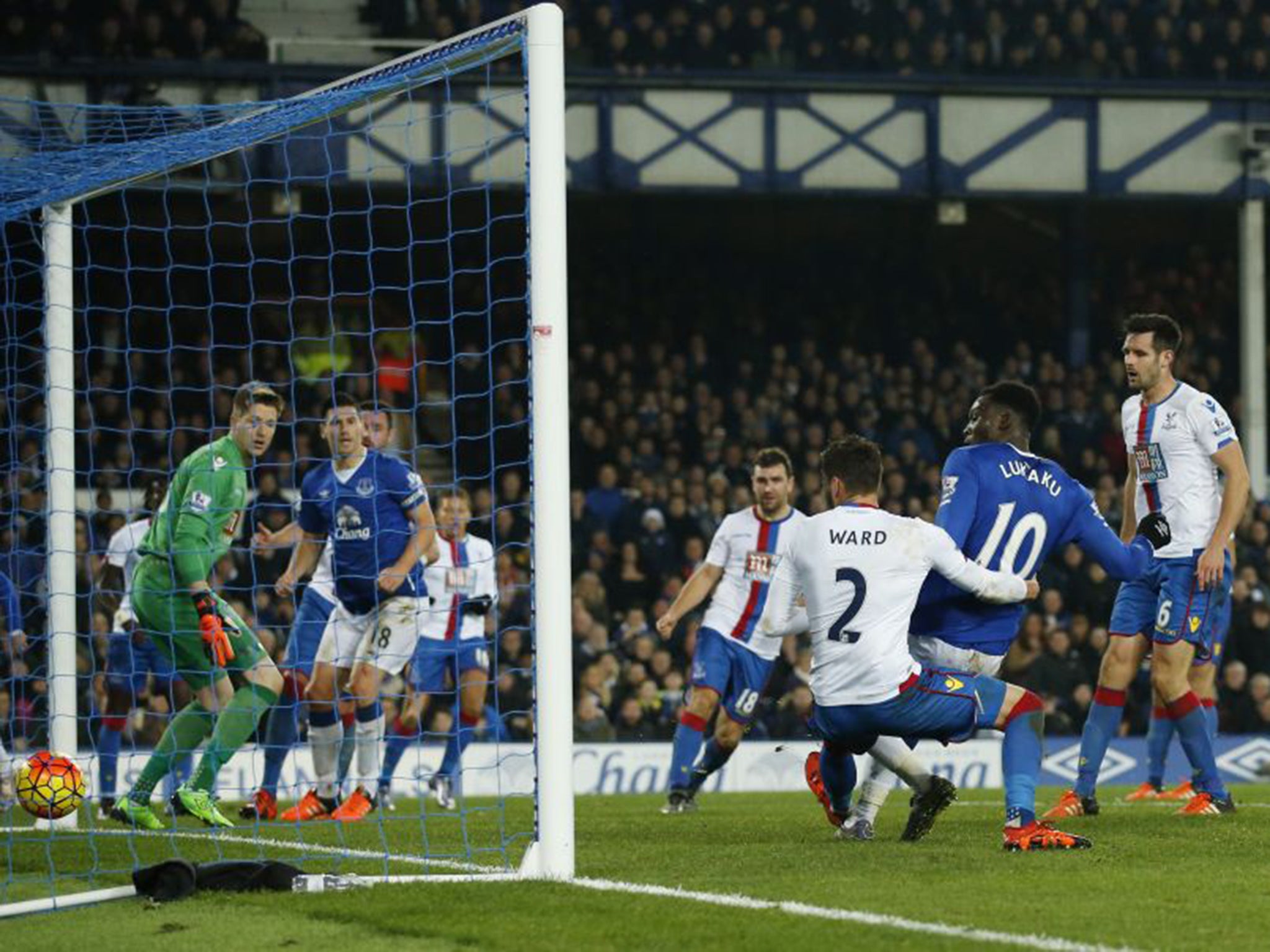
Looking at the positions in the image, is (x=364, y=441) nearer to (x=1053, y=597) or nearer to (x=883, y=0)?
(x=1053, y=597)

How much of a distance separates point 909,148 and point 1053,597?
6074mm

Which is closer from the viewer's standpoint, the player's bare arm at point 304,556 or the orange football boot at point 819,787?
the orange football boot at point 819,787

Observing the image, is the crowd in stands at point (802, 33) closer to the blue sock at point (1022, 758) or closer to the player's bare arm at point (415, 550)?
the player's bare arm at point (415, 550)

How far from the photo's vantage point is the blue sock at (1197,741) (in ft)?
35.6

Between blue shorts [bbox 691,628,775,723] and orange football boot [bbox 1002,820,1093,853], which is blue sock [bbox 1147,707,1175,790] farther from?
orange football boot [bbox 1002,820,1093,853]

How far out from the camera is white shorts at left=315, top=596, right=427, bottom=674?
1209cm

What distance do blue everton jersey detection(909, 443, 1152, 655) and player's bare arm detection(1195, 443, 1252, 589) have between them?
1492 millimetres

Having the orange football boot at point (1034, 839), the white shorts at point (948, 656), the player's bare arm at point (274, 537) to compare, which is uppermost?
the player's bare arm at point (274, 537)

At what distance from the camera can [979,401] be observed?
30.8 feet

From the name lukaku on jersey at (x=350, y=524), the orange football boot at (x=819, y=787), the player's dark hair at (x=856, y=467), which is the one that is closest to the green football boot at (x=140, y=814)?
the name lukaku on jersey at (x=350, y=524)

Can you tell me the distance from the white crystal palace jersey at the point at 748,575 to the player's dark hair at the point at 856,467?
447 centimetres

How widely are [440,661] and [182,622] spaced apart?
489cm

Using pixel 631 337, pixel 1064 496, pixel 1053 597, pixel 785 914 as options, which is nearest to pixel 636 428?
pixel 631 337

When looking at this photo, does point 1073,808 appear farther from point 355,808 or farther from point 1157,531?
point 355,808
